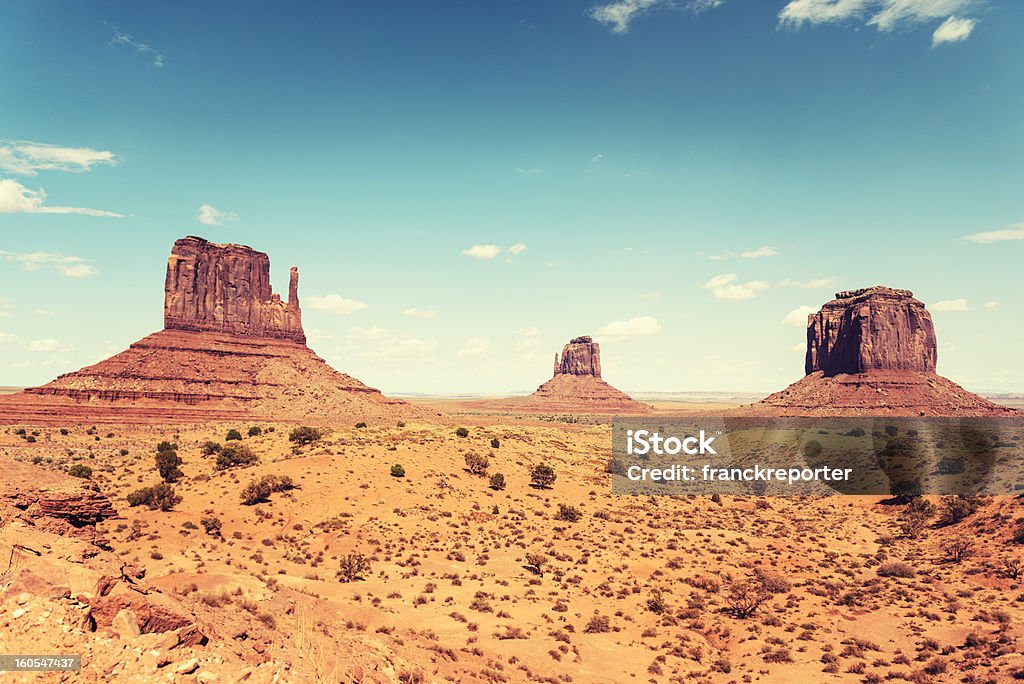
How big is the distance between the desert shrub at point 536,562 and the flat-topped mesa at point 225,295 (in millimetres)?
109020

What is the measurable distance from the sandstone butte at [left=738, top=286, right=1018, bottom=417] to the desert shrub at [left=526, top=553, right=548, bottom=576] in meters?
116

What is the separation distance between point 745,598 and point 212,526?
87.0ft

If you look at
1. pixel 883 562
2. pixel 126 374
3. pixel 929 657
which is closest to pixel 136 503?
pixel 929 657

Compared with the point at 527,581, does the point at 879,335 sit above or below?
above

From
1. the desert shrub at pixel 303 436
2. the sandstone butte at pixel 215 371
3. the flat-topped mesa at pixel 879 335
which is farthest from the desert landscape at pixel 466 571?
the flat-topped mesa at pixel 879 335

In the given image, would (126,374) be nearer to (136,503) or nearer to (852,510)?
(136,503)

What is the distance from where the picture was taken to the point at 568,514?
3672 cm

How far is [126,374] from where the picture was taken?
3730 inches

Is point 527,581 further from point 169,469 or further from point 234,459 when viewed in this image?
point 169,469

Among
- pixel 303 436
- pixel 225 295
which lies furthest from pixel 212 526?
pixel 225 295

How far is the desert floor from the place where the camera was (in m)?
13.5

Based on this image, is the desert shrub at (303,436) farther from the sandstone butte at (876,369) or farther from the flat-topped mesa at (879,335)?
the flat-topped mesa at (879,335)

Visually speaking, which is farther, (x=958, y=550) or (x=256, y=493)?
(x=256, y=493)

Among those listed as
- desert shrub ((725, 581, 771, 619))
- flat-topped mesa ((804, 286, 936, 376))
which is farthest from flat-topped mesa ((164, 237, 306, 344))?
flat-topped mesa ((804, 286, 936, 376))
